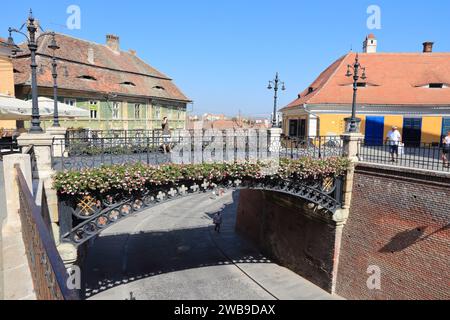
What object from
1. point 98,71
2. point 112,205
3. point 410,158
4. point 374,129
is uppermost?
point 98,71

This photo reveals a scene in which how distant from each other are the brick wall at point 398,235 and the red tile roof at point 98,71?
2135cm

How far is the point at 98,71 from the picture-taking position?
3061 cm

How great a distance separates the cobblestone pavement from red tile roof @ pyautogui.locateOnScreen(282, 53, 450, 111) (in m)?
10.8

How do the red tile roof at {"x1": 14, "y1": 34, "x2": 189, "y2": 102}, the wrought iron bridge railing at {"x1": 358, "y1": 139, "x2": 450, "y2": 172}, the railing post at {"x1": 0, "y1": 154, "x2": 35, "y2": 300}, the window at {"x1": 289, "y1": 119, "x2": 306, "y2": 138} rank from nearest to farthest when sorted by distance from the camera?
the railing post at {"x1": 0, "y1": 154, "x2": 35, "y2": 300} → the wrought iron bridge railing at {"x1": 358, "y1": 139, "x2": 450, "y2": 172} → the window at {"x1": 289, "y1": 119, "x2": 306, "y2": 138} → the red tile roof at {"x1": 14, "y1": 34, "x2": 189, "y2": 102}

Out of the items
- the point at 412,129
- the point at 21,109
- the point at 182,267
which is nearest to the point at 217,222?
the point at 182,267

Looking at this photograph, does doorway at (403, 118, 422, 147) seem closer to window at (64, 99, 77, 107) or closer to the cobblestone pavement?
the cobblestone pavement

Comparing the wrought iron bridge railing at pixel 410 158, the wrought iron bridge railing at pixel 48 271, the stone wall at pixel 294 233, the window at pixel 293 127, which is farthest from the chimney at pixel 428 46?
the wrought iron bridge railing at pixel 48 271

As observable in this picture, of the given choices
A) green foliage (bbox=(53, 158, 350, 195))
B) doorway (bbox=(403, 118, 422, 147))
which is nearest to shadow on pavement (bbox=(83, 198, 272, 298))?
green foliage (bbox=(53, 158, 350, 195))

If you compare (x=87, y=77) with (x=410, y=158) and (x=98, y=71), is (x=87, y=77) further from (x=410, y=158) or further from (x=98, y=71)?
(x=410, y=158)

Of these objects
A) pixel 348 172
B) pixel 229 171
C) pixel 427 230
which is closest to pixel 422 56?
pixel 348 172

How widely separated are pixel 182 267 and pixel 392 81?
18319mm

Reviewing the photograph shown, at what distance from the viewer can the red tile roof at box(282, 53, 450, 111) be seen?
20.2 meters
